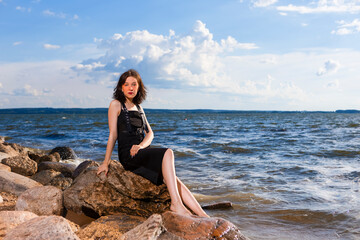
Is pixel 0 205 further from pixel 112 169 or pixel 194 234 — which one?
pixel 194 234

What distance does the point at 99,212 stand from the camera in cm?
505

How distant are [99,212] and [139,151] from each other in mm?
1193

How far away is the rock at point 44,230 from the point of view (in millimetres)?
3271

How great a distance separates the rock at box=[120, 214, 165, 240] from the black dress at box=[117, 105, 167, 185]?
3.55 feet

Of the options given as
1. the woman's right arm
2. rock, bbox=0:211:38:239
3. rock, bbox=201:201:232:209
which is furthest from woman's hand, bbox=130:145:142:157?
rock, bbox=201:201:232:209

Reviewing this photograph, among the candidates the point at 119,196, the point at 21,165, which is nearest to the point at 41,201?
the point at 119,196

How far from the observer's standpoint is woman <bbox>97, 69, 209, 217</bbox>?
4.62m

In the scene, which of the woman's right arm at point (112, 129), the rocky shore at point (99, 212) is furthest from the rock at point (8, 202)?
the woman's right arm at point (112, 129)

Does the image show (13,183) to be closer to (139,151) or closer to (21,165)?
(21,165)

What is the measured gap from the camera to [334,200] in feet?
23.5

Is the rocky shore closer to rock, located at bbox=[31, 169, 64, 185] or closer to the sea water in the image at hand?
→ rock, located at bbox=[31, 169, 64, 185]

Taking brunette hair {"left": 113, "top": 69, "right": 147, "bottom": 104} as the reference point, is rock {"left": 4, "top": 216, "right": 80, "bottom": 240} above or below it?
below

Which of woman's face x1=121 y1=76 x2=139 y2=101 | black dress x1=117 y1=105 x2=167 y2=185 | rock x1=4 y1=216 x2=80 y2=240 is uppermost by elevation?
woman's face x1=121 y1=76 x2=139 y2=101

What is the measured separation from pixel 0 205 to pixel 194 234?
11.7 feet
